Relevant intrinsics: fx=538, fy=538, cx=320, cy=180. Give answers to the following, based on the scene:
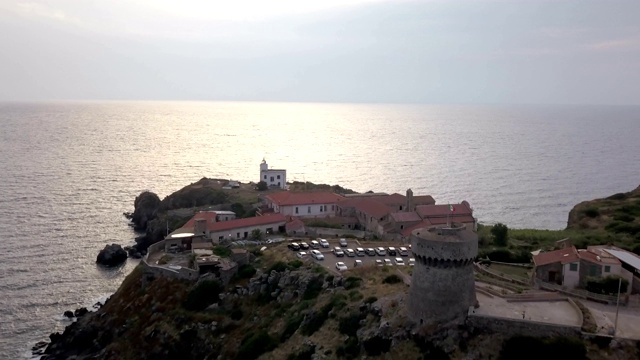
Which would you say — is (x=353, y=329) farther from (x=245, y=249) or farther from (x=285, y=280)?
(x=245, y=249)

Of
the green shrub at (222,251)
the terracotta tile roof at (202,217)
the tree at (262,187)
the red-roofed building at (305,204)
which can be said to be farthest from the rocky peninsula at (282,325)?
the tree at (262,187)

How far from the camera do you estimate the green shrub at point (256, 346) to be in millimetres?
→ 41094

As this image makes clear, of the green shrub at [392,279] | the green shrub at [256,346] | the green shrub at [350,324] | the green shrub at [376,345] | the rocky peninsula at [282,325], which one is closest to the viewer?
the rocky peninsula at [282,325]

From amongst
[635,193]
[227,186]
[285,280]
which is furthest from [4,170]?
[635,193]

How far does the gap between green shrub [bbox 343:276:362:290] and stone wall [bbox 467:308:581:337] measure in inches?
501

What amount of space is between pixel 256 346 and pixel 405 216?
3345cm

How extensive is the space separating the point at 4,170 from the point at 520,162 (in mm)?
153832

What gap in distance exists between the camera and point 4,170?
463 feet

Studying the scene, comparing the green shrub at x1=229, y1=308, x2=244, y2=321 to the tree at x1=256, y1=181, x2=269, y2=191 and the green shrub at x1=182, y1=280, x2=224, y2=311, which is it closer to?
the green shrub at x1=182, y1=280, x2=224, y2=311

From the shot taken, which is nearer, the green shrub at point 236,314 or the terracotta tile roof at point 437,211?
the green shrub at point 236,314

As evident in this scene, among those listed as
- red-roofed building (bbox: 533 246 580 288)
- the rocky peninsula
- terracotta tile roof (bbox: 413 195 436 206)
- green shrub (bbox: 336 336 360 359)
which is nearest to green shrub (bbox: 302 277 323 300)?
the rocky peninsula

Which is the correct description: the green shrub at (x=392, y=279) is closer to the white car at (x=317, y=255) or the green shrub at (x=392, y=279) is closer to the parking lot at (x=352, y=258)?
the parking lot at (x=352, y=258)

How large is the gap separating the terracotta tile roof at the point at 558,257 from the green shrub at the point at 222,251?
3097 centimetres

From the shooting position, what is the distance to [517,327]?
31.8m
